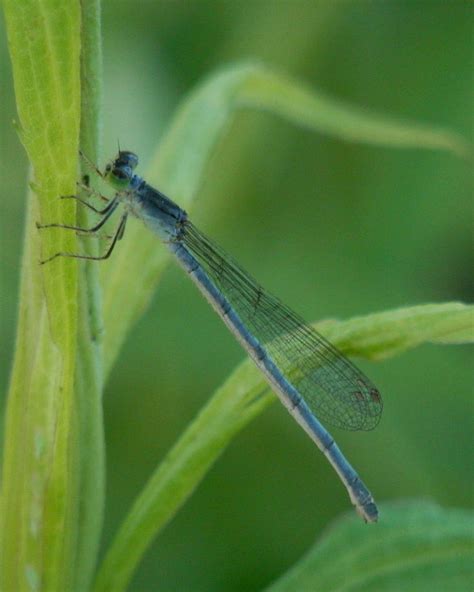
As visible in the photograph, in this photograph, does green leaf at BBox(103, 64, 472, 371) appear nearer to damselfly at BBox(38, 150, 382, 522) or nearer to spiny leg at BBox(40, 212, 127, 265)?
spiny leg at BBox(40, 212, 127, 265)

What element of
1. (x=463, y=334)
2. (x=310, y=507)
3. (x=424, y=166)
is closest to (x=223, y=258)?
(x=310, y=507)

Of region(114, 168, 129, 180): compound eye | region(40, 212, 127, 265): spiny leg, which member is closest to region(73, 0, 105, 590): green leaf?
region(40, 212, 127, 265): spiny leg

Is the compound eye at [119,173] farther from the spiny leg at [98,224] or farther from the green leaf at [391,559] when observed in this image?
the green leaf at [391,559]

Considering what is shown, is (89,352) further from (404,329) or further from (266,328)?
(266,328)

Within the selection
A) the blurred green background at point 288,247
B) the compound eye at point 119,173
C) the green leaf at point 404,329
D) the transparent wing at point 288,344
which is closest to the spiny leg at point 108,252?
the compound eye at point 119,173

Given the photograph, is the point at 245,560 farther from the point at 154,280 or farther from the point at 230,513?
the point at 154,280

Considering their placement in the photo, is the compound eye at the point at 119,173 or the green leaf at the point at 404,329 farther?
the compound eye at the point at 119,173

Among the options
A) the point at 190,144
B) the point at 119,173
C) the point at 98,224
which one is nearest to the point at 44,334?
the point at 98,224
